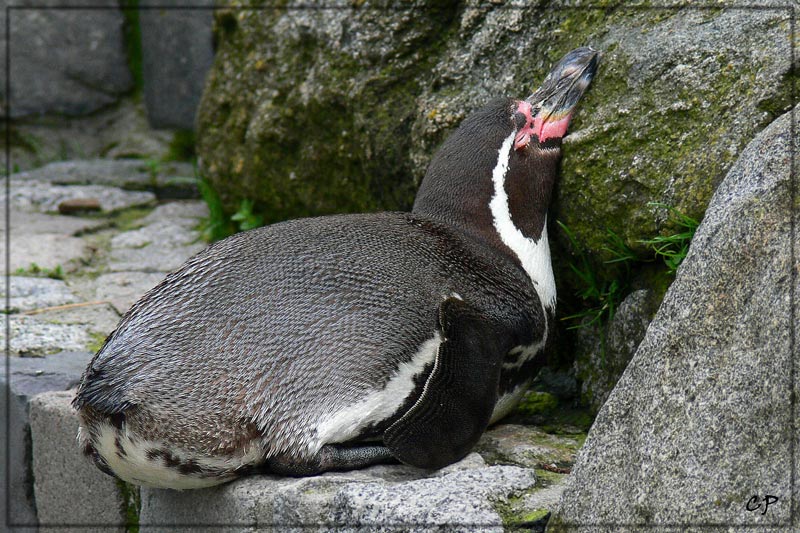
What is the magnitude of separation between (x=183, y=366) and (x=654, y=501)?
115 centimetres

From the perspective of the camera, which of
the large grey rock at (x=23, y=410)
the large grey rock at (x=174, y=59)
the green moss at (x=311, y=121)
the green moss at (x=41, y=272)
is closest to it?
the large grey rock at (x=23, y=410)

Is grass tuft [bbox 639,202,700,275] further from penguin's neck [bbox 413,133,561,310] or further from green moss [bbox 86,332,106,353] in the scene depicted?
green moss [bbox 86,332,106,353]

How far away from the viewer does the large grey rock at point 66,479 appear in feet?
10.3

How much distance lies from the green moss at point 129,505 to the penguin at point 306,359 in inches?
18.7

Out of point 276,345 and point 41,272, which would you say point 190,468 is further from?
point 41,272

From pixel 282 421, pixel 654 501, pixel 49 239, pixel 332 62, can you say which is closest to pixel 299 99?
pixel 332 62

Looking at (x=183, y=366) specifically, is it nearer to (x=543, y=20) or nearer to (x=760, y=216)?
(x=760, y=216)

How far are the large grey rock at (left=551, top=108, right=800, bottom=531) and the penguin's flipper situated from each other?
1.48ft

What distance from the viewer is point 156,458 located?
8.04 feet

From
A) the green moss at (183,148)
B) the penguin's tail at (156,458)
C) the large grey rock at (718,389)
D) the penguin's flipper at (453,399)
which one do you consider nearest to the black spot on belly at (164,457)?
the penguin's tail at (156,458)

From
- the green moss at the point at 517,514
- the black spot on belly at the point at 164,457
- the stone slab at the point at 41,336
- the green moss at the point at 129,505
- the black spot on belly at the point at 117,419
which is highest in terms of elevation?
the black spot on belly at the point at 117,419

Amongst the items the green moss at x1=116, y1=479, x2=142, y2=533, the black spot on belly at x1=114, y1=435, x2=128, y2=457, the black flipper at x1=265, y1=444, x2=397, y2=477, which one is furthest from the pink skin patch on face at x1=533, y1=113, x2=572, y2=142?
the green moss at x1=116, y1=479, x2=142, y2=533

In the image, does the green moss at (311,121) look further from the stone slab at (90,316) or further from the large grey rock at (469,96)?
the stone slab at (90,316)

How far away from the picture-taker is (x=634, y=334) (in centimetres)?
280
